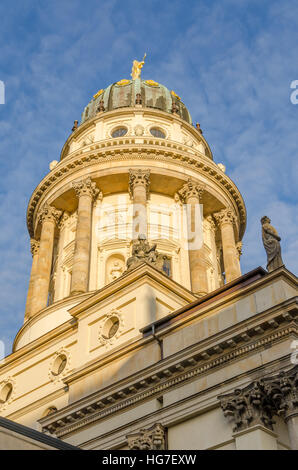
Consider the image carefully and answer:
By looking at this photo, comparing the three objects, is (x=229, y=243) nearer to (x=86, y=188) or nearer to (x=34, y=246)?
(x=86, y=188)

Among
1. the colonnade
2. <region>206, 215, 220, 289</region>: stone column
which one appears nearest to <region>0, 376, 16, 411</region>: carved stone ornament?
the colonnade

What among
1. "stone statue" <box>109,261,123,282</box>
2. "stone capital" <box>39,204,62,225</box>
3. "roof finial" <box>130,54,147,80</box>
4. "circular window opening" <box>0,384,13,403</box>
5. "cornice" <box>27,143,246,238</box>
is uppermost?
"roof finial" <box>130,54,147,80</box>

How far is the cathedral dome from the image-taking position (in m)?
45.3

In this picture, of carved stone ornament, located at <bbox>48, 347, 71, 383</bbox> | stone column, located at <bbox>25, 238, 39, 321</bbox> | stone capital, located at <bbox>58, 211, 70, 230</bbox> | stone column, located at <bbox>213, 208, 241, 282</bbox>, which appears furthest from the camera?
stone capital, located at <bbox>58, 211, 70, 230</bbox>

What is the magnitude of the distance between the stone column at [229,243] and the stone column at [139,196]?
202 inches

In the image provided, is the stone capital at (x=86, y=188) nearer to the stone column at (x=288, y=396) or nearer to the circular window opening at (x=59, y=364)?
the circular window opening at (x=59, y=364)

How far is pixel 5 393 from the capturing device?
3041 centimetres

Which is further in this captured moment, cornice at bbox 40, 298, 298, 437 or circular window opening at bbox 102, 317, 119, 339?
circular window opening at bbox 102, 317, 119, 339

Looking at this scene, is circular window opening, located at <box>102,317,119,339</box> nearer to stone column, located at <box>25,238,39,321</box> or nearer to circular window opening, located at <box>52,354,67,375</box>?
circular window opening, located at <box>52,354,67,375</box>

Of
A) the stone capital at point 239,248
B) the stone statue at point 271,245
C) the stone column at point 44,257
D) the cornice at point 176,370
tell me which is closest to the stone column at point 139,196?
the stone column at point 44,257

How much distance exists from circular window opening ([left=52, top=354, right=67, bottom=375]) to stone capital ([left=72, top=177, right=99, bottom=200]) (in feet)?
38.6

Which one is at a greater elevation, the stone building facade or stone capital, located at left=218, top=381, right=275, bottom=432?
the stone building facade

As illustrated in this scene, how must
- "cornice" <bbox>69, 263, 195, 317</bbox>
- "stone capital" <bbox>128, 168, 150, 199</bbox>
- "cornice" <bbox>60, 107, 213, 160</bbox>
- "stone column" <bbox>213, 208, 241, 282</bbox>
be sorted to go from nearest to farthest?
"cornice" <bbox>69, 263, 195, 317</bbox>, "stone capital" <bbox>128, 168, 150, 199</bbox>, "stone column" <bbox>213, 208, 241, 282</bbox>, "cornice" <bbox>60, 107, 213, 160</bbox>

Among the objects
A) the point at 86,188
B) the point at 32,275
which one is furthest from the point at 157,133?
the point at 32,275
